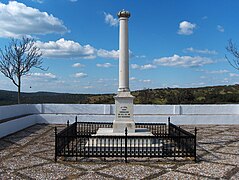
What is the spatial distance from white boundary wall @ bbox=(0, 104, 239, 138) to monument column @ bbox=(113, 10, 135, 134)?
691 cm

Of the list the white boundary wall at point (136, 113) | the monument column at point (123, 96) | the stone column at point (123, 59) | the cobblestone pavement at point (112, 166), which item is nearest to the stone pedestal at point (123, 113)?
the monument column at point (123, 96)

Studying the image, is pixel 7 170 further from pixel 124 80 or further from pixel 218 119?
pixel 218 119

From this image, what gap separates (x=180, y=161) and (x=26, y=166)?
4156 mm

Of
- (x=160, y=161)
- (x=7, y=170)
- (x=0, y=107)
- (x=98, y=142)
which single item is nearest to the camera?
(x=7, y=170)

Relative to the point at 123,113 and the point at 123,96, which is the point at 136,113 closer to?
the point at 123,113

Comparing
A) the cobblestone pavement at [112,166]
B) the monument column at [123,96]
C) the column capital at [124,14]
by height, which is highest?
the column capital at [124,14]

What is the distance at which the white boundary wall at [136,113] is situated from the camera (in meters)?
17.6

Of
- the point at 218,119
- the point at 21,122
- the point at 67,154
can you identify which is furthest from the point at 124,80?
the point at 218,119

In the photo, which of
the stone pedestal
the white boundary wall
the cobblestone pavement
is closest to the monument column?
the stone pedestal

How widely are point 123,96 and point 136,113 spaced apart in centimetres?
876

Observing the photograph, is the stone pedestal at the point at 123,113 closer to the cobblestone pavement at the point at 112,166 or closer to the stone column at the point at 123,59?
the stone column at the point at 123,59

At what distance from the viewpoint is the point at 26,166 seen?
24.5 ft

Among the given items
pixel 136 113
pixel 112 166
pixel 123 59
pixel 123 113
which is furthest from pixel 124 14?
pixel 136 113

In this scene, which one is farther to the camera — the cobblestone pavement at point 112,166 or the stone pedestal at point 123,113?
the stone pedestal at point 123,113
